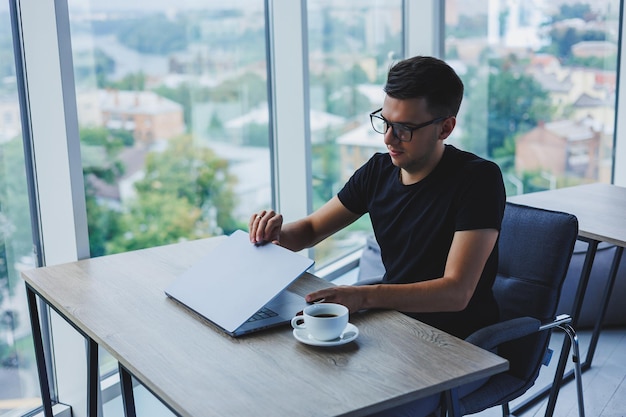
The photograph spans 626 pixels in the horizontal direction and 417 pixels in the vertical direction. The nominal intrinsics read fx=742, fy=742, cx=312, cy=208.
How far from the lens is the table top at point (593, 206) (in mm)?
2484

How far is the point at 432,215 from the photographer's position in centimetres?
196

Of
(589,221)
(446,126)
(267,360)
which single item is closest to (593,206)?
(589,221)

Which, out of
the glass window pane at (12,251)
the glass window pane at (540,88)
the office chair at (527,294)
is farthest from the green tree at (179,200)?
the glass window pane at (540,88)

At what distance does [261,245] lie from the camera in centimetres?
196

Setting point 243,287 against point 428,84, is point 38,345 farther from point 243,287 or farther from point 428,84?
point 428,84

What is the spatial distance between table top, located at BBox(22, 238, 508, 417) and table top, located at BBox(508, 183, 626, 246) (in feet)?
3.50

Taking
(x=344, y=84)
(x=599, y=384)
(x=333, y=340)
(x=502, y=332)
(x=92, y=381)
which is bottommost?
(x=599, y=384)

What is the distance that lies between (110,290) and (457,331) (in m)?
0.92

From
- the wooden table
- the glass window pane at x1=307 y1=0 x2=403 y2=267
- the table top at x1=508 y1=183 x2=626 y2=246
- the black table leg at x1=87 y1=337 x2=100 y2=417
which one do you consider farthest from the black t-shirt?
the glass window pane at x1=307 y1=0 x2=403 y2=267

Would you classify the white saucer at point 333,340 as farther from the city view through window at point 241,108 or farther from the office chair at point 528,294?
the city view through window at point 241,108

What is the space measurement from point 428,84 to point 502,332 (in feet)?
2.14

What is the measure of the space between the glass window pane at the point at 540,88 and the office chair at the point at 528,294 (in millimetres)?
2513

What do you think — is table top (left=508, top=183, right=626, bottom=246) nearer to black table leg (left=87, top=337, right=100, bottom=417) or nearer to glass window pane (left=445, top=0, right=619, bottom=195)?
glass window pane (left=445, top=0, right=619, bottom=195)

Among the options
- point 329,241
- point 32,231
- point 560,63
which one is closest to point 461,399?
point 32,231
